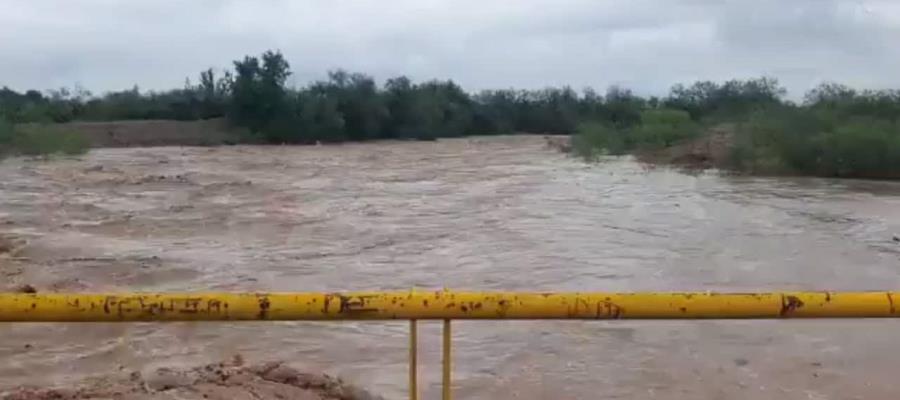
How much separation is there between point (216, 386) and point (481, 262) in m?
8.83

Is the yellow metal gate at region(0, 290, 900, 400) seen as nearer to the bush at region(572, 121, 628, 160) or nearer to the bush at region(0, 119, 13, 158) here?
the bush at region(572, 121, 628, 160)

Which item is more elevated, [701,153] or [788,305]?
[788,305]

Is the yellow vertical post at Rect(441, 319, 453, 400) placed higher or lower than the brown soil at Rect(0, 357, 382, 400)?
higher

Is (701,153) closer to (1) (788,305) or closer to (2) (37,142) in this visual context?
(2) (37,142)

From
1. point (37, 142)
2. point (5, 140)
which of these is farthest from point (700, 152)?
point (5, 140)

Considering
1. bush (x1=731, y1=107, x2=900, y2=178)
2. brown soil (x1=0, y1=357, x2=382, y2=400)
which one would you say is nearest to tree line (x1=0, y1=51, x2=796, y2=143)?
bush (x1=731, y1=107, x2=900, y2=178)

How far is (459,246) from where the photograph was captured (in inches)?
679

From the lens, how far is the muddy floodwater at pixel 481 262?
29.4ft

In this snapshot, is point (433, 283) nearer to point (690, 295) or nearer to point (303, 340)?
point (303, 340)

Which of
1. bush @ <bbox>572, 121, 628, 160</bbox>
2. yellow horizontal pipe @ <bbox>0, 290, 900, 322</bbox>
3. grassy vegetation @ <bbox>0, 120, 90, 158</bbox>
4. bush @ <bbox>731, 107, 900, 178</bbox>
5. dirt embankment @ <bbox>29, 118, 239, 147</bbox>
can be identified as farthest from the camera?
dirt embankment @ <bbox>29, 118, 239, 147</bbox>

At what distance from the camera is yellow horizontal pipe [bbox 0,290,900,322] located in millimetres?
2629

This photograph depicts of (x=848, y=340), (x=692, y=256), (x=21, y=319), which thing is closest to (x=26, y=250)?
(x=692, y=256)

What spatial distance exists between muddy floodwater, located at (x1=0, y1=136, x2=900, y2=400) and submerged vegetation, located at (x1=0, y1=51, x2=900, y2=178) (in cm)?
281

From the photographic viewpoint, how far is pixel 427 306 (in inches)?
107
